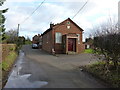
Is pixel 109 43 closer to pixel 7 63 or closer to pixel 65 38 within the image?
pixel 7 63

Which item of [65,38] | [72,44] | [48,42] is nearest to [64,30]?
[65,38]

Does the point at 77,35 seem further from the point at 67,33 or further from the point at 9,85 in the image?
the point at 9,85

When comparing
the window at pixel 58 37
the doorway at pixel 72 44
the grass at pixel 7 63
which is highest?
the window at pixel 58 37

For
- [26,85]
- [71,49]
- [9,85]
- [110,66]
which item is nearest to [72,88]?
[26,85]

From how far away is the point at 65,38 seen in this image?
26.6m

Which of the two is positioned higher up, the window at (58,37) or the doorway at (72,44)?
the window at (58,37)

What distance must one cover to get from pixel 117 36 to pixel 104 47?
1.34 meters

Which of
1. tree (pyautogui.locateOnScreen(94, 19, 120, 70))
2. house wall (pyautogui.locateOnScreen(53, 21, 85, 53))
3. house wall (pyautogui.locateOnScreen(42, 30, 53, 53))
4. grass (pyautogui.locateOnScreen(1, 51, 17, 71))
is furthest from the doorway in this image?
tree (pyautogui.locateOnScreen(94, 19, 120, 70))

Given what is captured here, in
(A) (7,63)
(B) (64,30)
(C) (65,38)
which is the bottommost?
(A) (7,63)

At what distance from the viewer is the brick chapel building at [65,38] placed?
2697 cm

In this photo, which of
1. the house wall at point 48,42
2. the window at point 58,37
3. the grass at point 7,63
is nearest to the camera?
the grass at point 7,63

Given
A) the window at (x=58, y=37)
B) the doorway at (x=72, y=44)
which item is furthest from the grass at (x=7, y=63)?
the doorway at (x=72, y=44)

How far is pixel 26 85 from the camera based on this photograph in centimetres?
746

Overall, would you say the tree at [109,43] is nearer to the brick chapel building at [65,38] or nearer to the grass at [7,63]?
the grass at [7,63]
